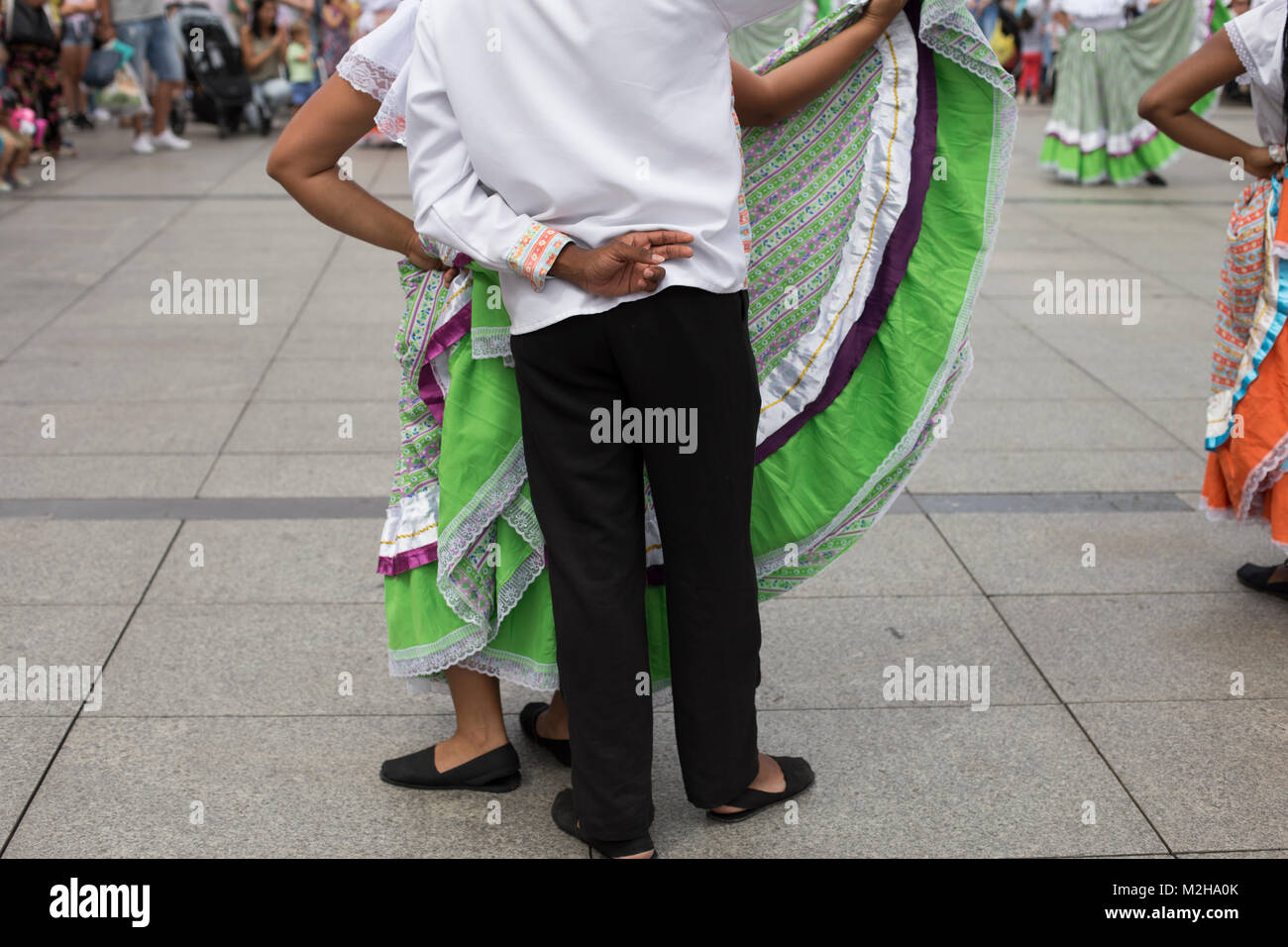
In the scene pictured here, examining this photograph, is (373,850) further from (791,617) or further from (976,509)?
(976,509)

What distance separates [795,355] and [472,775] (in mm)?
1140

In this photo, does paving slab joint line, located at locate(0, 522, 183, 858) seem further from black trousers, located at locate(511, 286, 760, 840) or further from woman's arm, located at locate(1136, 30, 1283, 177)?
woman's arm, located at locate(1136, 30, 1283, 177)

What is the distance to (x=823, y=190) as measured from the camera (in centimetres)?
291

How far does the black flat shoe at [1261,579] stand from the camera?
394 centimetres

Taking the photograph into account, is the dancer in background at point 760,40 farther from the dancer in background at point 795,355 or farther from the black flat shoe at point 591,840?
the black flat shoe at point 591,840

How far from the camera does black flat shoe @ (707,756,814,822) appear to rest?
2879mm

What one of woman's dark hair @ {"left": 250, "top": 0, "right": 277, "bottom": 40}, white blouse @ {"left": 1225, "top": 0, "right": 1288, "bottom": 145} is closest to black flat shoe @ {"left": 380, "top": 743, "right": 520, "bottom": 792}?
white blouse @ {"left": 1225, "top": 0, "right": 1288, "bottom": 145}

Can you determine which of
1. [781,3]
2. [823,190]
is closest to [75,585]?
[823,190]

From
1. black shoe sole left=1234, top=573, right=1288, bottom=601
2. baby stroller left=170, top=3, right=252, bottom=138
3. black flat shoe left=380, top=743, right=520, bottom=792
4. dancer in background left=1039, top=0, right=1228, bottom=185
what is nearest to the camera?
black flat shoe left=380, top=743, right=520, bottom=792

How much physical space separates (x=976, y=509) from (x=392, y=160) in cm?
884

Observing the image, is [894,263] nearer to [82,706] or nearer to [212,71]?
[82,706]

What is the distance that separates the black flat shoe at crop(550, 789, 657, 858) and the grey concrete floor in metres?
0.05

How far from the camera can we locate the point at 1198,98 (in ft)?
12.4

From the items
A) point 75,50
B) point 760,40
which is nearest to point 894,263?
point 760,40
